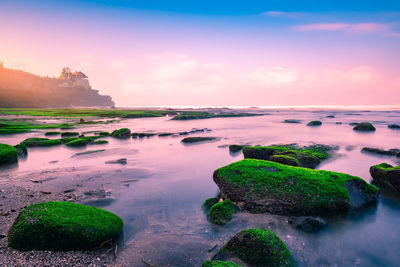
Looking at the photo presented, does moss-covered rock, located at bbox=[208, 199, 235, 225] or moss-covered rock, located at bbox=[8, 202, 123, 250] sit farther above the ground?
moss-covered rock, located at bbox=[8, 202, 123, 250]

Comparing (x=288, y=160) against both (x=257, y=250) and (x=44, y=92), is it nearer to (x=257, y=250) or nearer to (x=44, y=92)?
(x=257, y=250)

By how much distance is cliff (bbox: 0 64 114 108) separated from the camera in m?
94.2

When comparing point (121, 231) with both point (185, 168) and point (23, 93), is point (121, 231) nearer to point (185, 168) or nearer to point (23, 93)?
point (185, 168)

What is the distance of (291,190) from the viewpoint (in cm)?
547

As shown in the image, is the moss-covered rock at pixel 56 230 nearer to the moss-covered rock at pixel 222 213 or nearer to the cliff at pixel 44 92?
the moss-covered rock at pixel 222 213

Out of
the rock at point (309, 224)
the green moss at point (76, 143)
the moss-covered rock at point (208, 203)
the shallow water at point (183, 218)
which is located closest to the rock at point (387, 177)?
the shallow water at point (183, 218)

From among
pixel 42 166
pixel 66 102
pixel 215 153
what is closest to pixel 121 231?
pixel 42 166

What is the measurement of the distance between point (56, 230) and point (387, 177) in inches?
366

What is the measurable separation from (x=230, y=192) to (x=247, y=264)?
2.41 m

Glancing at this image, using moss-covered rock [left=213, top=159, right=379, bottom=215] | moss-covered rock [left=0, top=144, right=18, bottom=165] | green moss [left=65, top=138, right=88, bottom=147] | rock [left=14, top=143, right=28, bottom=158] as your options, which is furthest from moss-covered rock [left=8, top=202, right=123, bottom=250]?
green moss [left=65, top=138, right=88, bottom=147]

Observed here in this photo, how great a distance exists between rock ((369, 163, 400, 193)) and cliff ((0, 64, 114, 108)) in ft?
402

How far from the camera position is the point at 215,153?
13000 millimetres

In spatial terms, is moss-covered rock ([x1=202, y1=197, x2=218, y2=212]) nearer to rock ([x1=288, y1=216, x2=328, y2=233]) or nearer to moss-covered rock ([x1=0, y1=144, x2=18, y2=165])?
rock ([x1=288, y1=216, x2=328, y2=233])

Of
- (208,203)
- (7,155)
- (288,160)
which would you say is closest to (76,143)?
(7,155)
